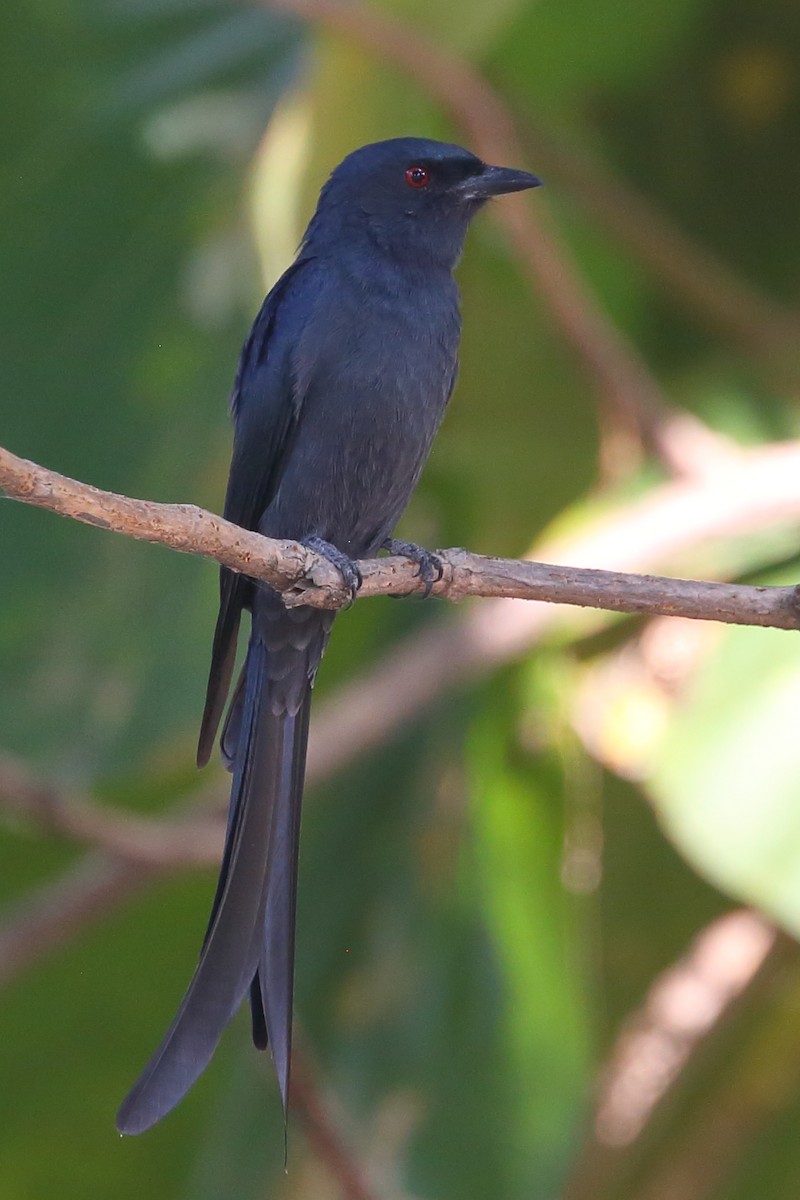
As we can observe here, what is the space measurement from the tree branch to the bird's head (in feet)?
3.22

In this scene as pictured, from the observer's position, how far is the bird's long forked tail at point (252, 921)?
8.27ft

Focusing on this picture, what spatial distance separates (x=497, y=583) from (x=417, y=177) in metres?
1.30

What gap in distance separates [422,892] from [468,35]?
86.2 inches

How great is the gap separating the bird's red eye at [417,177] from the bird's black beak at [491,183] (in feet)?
0.24

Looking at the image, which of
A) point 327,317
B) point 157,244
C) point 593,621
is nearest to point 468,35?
point 157,244

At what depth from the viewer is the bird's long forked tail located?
99.3 inches

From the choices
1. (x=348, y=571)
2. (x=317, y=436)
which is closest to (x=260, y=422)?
(x=317, y=436)

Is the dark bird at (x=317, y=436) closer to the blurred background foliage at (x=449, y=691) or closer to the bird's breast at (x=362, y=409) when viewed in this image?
the bird's breast at (x=362, y=409)

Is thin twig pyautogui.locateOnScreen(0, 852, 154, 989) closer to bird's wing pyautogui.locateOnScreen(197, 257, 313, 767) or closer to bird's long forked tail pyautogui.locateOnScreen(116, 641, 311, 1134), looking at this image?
bird's long forked tail pyautogui.locateOnScreen(116, 641, 311, 1134)

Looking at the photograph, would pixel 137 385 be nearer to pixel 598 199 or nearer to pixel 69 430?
pixel 69 430

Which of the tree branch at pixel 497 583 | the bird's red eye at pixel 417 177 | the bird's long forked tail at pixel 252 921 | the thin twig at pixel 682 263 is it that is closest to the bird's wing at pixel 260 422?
the bird's long forked tail at pixel 252 921

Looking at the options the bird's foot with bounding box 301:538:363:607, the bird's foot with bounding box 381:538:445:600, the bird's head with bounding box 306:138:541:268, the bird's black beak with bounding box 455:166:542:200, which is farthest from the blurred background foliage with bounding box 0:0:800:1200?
the bird's foot with bounding box 381:538:445:600

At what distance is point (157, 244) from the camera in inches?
152

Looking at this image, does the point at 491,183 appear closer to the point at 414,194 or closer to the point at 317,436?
the point at 414,194
